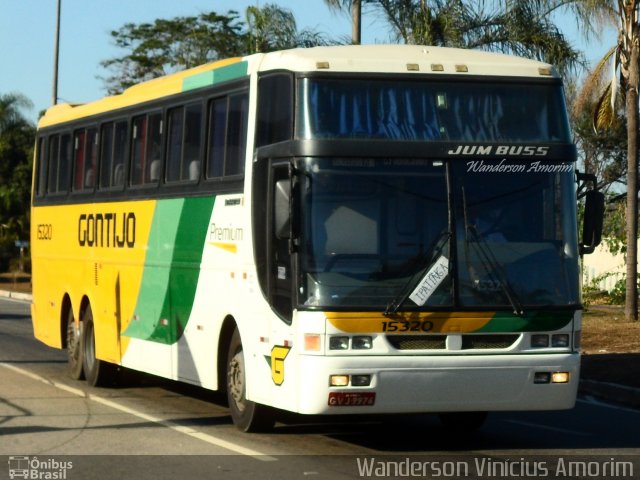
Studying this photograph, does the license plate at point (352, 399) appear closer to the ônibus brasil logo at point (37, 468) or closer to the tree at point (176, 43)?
the ônibus brasil logo at point (37, 468)

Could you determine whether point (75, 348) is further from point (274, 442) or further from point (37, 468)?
point (37, 468)

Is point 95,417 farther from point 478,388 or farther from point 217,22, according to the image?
point 217,22

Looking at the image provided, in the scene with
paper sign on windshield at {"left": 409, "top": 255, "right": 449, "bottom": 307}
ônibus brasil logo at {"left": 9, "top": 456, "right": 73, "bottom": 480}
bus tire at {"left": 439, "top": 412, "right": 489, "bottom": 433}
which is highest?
paper sign on windshield at {"left": 409, "top": 255, "right": 449, "bottom": 307}

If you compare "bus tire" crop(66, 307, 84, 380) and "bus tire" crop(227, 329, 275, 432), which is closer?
"bus tire" crop(227, 329, 275, 432)

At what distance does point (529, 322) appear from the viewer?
447 inches

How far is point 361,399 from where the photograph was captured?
35.9 ft

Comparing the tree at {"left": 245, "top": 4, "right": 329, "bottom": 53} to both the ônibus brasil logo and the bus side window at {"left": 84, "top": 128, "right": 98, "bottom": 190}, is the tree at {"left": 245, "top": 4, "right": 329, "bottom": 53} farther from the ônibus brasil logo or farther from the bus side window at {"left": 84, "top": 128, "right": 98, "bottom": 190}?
the ônibus brasil logo

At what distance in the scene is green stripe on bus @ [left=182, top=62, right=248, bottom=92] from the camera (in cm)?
1283

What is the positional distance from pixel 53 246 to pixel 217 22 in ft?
113

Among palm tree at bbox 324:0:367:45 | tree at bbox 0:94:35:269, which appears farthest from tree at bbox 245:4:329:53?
tree at bbox 0:94:35:269

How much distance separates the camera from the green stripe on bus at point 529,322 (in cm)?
1126

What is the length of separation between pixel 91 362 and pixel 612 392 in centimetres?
643

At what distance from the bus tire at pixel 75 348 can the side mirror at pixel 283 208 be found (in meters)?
6.88

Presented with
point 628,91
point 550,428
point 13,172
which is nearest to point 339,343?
point 550,428
